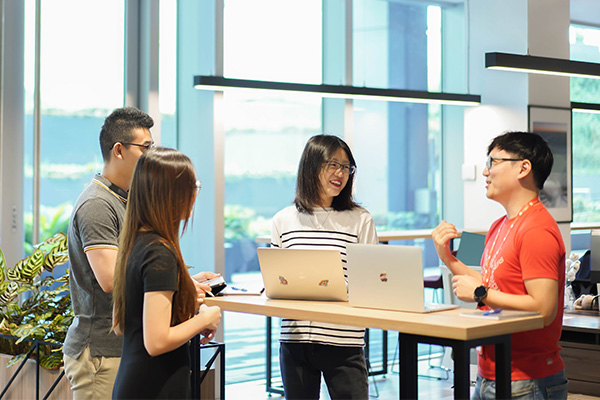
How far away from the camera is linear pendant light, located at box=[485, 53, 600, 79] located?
597 centimetres

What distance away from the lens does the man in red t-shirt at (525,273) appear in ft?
8.16

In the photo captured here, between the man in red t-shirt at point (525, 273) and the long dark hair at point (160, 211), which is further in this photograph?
the man in red t-shirt at point (525, 273)

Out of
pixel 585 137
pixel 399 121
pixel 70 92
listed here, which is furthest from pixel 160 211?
pixel 585 137

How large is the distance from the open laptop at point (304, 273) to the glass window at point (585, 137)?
22.3ft

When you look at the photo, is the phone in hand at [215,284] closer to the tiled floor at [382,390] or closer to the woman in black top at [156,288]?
the woman in black top at [156,288]

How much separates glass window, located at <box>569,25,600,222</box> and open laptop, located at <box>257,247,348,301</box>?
6811 mm

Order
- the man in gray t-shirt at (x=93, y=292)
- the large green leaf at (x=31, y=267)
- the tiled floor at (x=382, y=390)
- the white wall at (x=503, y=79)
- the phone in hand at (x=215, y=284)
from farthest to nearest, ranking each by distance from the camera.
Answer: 1. the white wall at (x=503, y=79)
2. the tiled floor at (x=382, y=390)
3. the large green leaf at (x=31, y=267)
4. the phone in hand at (x=215, y=284)
5. the man in gray t-shirt at (x=93, y=292)

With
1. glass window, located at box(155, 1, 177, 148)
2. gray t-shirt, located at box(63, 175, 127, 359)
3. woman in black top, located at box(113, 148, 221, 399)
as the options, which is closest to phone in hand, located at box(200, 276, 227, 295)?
gray t-shirt, located at box(63, 175, 127, 359)

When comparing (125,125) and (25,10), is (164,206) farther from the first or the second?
(25,10)

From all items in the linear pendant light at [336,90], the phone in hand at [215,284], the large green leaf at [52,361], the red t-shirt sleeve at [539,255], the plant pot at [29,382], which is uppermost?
the linear pendant light at [336,90]

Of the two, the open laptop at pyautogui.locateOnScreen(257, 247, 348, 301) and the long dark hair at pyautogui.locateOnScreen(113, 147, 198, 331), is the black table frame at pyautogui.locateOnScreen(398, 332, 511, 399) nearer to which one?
the open laptop at pyautogui.locateOnScreen(257, 247, 348, 301)

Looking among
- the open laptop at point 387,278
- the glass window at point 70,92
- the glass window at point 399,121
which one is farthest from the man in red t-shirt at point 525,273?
the glass window at point 399,121

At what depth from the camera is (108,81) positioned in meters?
6.12

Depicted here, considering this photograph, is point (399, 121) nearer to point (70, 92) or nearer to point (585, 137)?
point (585, 137)
